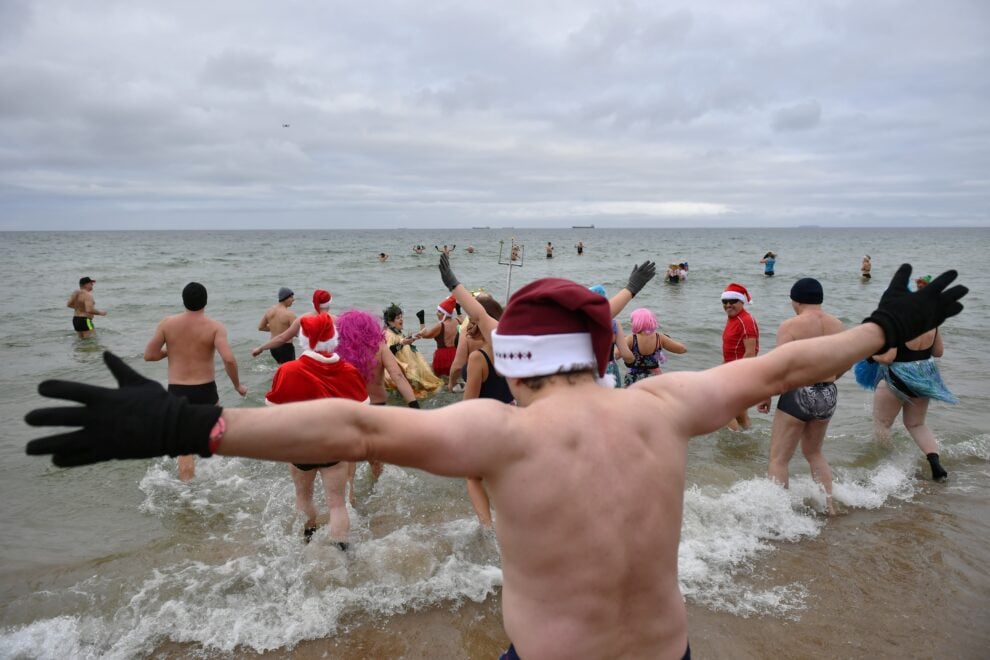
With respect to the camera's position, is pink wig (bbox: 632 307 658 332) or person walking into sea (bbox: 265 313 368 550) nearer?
person walking into sea (bbox: 265 313 368 550)

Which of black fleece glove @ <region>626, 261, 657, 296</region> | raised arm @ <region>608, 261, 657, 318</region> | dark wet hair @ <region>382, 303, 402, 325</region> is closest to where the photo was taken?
raised arm @ <region>608, 261, 657, 318</region>

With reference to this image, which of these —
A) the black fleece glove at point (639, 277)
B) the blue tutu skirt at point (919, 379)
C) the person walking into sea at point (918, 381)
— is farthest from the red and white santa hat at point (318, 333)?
the blue tutu skirt at point (919, 379)

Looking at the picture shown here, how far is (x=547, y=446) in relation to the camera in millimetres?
1568

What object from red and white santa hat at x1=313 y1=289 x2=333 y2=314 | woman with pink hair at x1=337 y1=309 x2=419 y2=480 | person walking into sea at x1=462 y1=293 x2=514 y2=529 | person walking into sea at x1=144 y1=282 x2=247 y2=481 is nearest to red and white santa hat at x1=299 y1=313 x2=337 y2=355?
woman with pink hair at x1=337 y1=309 x2=419 y2=480

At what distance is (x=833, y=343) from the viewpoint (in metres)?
1.97

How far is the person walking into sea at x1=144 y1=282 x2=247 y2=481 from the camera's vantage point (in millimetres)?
5980

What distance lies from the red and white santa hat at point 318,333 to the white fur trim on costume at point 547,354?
121 inches

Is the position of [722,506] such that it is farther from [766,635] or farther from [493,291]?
[493,291]

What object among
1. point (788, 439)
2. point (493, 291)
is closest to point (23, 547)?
point (788, 439)

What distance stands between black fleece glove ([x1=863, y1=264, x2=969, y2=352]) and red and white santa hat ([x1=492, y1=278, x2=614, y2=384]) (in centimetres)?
102

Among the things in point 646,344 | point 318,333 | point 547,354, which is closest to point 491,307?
point 318,333

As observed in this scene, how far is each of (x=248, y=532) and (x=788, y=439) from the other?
4.84 metres

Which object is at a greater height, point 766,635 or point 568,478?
point 568,478

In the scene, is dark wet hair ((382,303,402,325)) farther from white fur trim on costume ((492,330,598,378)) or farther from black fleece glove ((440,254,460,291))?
white fur trim on costume ((492,330,598,378))
